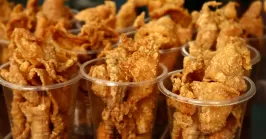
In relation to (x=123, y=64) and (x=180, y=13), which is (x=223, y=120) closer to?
(x=123, y=64)

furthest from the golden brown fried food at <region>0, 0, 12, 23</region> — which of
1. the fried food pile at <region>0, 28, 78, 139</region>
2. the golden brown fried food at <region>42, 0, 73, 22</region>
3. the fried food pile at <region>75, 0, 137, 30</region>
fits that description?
the fried food pile at <region>0, 28, 78, 139</region>

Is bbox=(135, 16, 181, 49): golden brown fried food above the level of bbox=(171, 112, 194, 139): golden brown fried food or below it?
above

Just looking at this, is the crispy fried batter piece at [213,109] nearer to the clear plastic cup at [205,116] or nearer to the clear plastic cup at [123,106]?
the clear plastic cup at [205,116]

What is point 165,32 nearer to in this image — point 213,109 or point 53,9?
point 213,109

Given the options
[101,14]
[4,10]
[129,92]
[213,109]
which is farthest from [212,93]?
[4,10]

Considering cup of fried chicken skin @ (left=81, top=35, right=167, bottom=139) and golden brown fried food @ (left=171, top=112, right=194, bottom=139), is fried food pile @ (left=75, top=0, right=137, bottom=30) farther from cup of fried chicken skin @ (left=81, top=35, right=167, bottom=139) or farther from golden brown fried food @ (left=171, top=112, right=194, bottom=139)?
golden brown fried food @ (left=171, top=112, right=194, bottom=139)

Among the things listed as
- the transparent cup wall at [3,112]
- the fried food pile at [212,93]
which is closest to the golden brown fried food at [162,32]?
the fried food pile at [212,93]

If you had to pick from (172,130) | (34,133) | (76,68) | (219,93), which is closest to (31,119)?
(34,133)
